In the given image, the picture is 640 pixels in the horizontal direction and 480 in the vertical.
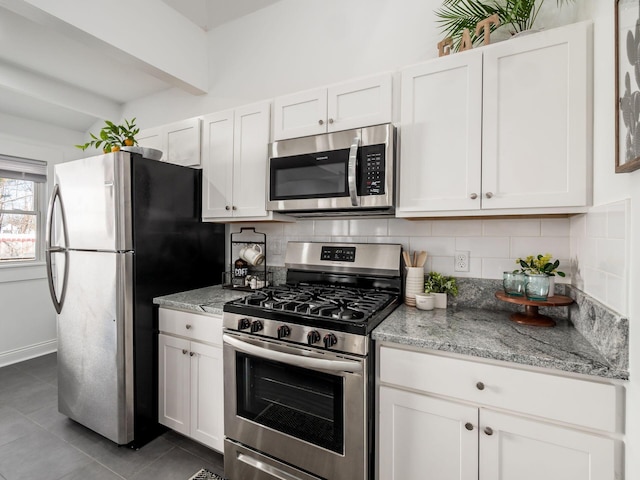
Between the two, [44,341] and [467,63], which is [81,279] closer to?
[44,341]

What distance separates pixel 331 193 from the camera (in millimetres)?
1792

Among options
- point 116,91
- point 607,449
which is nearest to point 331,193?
point 607,449

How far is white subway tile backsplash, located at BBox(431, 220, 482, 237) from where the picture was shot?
178 centimetres

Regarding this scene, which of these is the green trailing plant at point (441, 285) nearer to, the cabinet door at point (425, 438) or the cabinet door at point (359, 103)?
the cabinet door at point (425, 438)

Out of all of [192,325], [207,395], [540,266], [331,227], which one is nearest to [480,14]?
[540,266]

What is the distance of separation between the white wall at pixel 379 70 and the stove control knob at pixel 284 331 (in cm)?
89

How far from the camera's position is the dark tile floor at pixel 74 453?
5.74ft

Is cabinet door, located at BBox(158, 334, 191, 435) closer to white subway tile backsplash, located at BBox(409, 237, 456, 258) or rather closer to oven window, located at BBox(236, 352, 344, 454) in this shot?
oven window, located at BBox(236, 352, 344, 454)

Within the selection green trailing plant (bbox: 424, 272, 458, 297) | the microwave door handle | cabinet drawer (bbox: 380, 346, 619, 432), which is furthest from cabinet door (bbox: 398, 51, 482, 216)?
cabinet drawer (bbox: 380, 346, 619, 432)

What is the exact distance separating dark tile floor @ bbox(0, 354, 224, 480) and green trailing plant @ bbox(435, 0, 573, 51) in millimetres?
2850

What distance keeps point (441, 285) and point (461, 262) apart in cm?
18

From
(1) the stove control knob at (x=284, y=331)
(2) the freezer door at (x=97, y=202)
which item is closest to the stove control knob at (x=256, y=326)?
(1) the stove control knob at (x=284, y=331)

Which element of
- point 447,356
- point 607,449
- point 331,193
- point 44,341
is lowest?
point 44,341

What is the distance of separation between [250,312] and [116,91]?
3.23m
